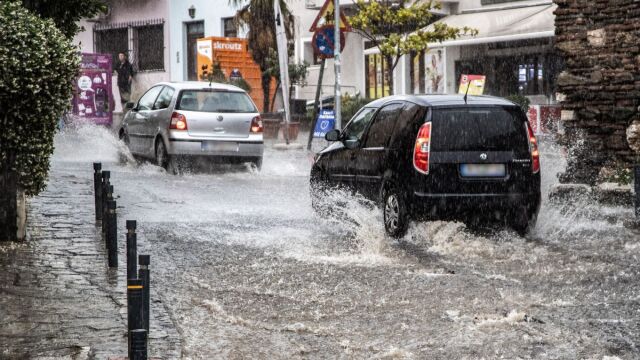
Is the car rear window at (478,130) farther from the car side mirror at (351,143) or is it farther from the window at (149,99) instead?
the window at (149,99)

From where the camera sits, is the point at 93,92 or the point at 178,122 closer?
the point at 178,122

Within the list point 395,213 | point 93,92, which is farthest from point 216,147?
point 93,92

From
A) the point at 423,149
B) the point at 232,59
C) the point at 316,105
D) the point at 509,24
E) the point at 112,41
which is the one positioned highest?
the point at 112,41

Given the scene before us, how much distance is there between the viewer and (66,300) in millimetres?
8469

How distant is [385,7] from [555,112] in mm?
5700

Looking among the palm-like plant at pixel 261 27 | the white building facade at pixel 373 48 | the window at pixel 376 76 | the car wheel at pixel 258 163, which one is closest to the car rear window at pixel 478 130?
the car wheel at pixel 258 163

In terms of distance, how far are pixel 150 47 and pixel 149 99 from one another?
2589 centimetres

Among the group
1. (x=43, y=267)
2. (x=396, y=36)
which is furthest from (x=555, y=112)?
(x=43, y=267)

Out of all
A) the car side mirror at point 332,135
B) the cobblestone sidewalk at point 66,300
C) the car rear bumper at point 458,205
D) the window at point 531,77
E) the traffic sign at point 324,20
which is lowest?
the cobblestone sidewalk at point 66,300

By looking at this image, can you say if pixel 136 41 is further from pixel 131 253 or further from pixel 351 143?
pixel 131 253

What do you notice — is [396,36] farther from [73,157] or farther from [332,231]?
[332,231]

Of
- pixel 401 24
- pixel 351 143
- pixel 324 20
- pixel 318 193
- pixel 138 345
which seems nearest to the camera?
pixel 138 345

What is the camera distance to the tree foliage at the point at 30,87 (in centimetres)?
996

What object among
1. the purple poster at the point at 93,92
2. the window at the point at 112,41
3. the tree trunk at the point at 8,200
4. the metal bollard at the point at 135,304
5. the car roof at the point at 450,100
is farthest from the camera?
the window at the point at 112,41
